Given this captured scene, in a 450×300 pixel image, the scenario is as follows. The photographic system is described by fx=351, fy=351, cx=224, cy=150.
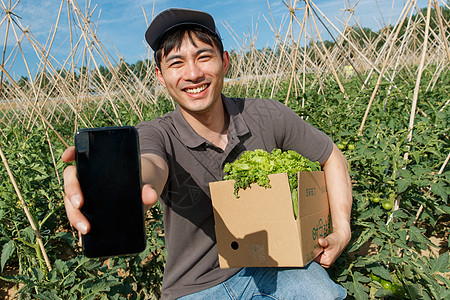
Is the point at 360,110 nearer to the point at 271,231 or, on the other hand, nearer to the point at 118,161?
the point at 271,231

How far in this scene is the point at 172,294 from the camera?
1.53m

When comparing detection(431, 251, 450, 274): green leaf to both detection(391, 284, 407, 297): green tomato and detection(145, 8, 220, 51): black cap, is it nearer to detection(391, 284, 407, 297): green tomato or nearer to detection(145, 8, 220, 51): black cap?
detection(391, 284, 407, 297): green tomato

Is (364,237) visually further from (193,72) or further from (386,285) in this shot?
(193,72)

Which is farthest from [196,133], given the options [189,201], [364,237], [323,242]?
[364,237]

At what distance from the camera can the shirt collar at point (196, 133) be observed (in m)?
1.59

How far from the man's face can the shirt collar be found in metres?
0.07

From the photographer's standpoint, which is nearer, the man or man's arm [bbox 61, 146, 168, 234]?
man's arm [bbox 61, 146, 168, 234]

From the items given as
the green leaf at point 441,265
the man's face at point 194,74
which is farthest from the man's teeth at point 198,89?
the green leaf at point 441,265

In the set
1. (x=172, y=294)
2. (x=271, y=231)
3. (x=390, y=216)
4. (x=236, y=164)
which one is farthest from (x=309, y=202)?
(x=390, y=216)

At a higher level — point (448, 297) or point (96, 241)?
point (96, 241)

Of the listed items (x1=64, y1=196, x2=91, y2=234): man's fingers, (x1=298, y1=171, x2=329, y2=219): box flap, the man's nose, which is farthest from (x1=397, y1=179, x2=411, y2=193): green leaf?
(x1=64, y1=196, x2=91, y2=234): man's fingers

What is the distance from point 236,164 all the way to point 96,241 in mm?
700

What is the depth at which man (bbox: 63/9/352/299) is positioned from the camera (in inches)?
59.0

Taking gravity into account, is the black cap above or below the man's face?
above
